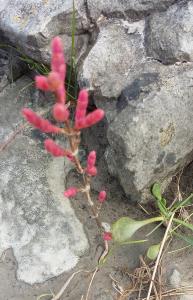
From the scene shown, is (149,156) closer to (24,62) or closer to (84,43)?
(84,43)

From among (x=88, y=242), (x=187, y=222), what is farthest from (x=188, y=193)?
(x=88, y=242)

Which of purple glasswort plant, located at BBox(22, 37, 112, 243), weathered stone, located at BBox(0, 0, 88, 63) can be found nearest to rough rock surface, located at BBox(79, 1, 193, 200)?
weathered stone, located at BBox(0, 0, 88, 63)

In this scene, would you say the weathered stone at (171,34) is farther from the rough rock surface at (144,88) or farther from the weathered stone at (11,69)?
the weathered stone at (11,69)

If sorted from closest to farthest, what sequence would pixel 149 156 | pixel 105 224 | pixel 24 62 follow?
pixel 149 156
pixel 105 224
pixel 24 62

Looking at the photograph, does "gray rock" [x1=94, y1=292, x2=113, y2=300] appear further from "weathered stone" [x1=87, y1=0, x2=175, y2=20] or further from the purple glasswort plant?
"weathered stone" [x1=87, y1=0, x2=175, y2=20]

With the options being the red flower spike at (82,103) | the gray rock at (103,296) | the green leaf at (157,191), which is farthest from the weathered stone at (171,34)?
the gray rock at (103,296)

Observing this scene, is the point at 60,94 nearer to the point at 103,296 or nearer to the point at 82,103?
the point at 82,103
